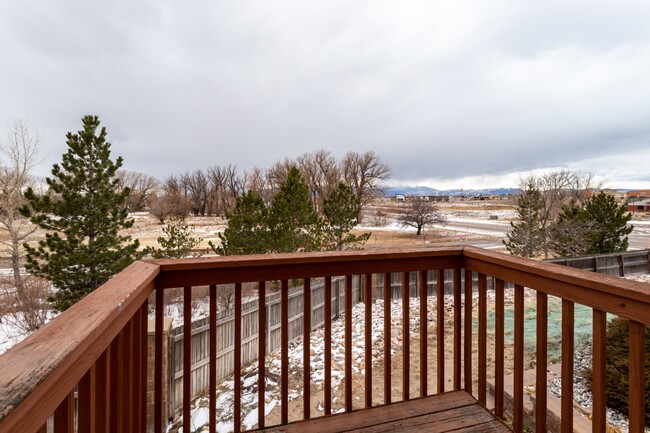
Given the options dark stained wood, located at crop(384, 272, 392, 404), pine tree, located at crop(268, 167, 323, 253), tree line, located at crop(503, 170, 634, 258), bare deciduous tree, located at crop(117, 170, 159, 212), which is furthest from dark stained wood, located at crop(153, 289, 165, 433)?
bare deciduous tree, located at crop(117, 170, 159, 212)

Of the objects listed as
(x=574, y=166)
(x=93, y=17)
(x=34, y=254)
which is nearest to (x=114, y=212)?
(x=34, y=254)

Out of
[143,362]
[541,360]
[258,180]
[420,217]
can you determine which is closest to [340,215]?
[541,360]

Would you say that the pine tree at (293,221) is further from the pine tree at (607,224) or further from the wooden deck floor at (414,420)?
the pine tree at (607,224)

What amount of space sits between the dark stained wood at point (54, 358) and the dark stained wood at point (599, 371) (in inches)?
61.1

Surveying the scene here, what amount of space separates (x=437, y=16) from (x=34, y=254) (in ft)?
33.8

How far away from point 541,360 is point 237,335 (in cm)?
134

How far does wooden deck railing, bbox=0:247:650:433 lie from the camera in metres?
0.61

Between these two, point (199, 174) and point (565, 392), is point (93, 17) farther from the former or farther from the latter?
point (199, 174)

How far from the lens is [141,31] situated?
529 centimetres

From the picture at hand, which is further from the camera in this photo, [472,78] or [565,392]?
[472,78]

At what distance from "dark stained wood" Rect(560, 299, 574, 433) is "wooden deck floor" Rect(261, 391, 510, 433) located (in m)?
0.28

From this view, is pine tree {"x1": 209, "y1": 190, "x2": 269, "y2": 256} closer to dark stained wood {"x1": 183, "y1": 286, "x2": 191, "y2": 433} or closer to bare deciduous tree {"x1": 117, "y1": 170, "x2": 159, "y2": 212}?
dark stained wood {"x1": 183, "y1": 286, "x2": 191, "y2": 433}

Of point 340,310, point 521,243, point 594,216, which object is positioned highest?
point 594,216

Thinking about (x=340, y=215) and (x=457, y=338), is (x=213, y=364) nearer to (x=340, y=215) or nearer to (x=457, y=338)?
(x=457, y=338)
